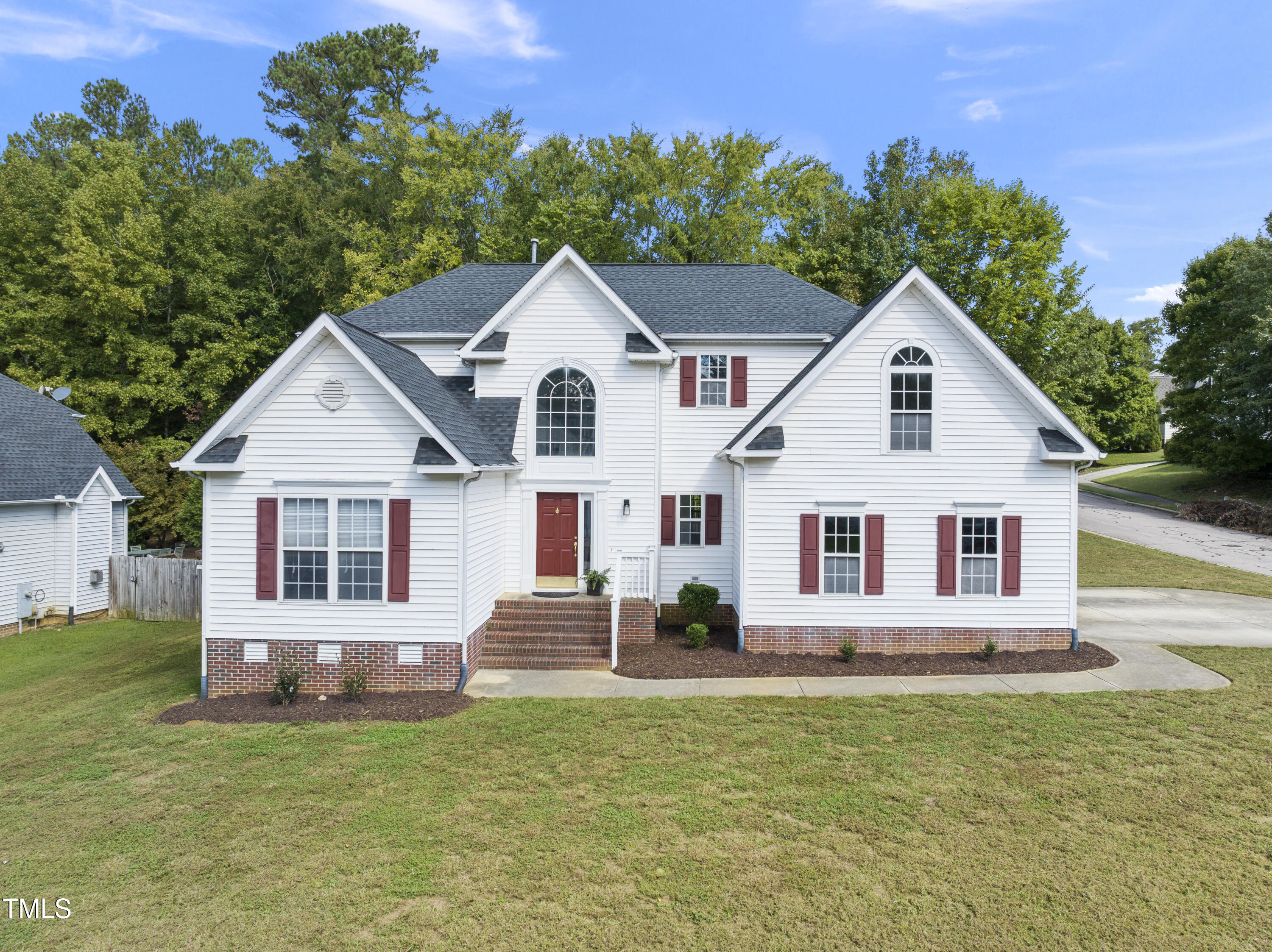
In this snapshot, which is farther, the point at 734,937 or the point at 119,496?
the point at 119,496

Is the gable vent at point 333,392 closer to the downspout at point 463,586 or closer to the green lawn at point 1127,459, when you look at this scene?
the downspout at point 463,586

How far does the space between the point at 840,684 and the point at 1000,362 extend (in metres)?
6.99

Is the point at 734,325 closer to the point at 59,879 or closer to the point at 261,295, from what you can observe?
the point at 59,879

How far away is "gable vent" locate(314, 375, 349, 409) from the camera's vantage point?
450 inches

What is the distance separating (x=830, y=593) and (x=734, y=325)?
7059 mm

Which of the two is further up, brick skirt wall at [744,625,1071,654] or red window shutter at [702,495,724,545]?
red window shutter at [702,495,724,545]

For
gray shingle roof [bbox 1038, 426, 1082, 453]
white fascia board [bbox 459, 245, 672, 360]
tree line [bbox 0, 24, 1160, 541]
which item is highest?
tree line [bbox 0, 24, 1160, 541]

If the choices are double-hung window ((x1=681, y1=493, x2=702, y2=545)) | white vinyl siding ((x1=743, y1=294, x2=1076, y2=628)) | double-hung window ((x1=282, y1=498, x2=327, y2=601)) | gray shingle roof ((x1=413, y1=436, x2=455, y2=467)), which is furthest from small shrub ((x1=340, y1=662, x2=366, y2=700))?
double-hung window ((x1=681, y1=493, x2=702, y2=545))

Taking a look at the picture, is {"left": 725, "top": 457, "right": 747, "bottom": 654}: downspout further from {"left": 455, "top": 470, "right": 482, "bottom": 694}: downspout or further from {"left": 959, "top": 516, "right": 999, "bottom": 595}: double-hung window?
{"left": 455, "top": 470, "right": 482, "bottom": 694}: downspout

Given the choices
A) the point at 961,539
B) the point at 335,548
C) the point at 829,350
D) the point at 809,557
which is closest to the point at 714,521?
the point at 809,557

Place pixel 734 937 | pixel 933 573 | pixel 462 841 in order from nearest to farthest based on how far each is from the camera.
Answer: pixel 734 937 < pixel 462 841 < pixel 933 573

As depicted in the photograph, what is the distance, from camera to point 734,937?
521cm

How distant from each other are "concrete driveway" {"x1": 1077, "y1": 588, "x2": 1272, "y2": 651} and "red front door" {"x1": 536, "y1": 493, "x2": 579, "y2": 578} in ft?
37.1

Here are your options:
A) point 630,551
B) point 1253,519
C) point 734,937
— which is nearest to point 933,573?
point 630,551
